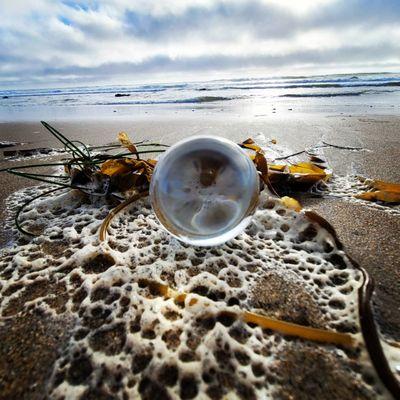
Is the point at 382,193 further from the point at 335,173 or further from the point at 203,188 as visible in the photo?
the point at 203,188

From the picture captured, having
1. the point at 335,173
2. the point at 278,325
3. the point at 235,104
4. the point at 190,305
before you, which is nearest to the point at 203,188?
the point at 190,305

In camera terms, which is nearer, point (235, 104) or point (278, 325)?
point (278, 325)

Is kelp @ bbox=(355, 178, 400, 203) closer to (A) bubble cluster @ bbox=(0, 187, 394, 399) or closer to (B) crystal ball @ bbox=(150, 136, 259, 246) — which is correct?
(A) bubble cluster @ bbox=(0, 187, 394, 399)

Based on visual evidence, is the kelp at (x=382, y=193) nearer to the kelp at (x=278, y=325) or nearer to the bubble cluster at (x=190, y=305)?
the bubble cluster at (x=190, y=305)

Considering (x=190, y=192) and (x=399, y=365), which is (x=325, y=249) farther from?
(x=190, y=192)

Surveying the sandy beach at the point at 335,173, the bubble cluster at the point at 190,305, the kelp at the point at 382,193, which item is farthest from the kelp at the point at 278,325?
the kelp at the point at 382,193

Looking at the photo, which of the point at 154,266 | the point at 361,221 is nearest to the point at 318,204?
the point at 361,221
